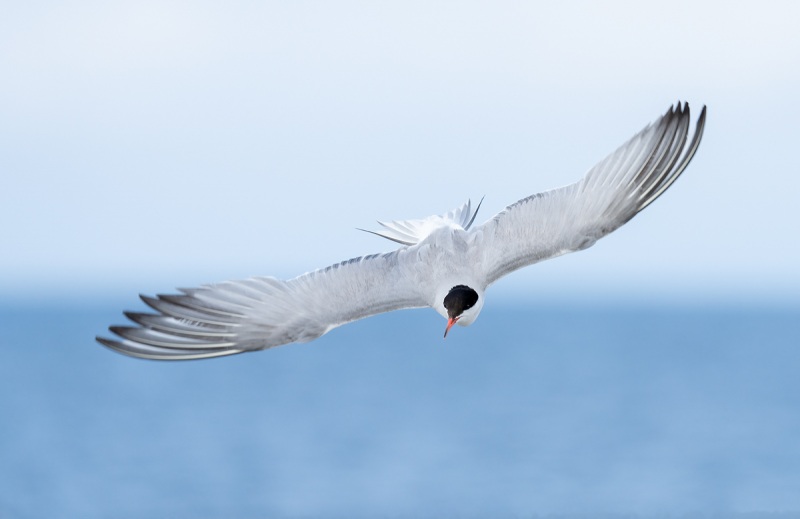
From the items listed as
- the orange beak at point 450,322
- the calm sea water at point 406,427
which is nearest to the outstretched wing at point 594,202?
the orange beak at point 450,322

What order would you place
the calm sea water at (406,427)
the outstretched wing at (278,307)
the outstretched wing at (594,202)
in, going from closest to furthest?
1. the outstretched wing at (278,307)
2. the outstretched wing at (594,202)
3. the calm sea water at (406,427)

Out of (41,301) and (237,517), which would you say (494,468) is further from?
(41,301)

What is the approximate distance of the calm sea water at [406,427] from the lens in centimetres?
4481

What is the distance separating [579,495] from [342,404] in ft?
89.7

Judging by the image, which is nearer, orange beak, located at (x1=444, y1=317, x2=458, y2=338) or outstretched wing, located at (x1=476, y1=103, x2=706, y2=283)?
orange beak, located at (x1=444, y1=317, x2=458, y2=338)

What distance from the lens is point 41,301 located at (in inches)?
7618

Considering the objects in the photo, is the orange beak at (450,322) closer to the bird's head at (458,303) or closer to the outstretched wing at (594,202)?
the bird's head at (458,303)

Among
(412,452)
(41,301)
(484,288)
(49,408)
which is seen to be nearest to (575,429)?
(412,452)

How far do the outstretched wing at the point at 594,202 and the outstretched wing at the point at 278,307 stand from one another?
70 centimetres

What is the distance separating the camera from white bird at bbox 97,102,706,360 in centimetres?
795

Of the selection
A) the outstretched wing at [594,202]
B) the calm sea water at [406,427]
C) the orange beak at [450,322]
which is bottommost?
the orange beak at [450,322]

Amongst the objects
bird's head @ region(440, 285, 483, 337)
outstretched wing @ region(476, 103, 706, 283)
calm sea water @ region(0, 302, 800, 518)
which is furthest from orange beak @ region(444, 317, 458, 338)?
calm sea water @ region(0, 302, 800, 518)

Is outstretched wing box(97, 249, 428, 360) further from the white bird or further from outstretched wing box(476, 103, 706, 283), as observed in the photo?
outstretched wing box(476, 103, 706, 283)

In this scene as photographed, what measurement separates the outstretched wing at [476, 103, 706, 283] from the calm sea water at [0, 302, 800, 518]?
3296cm
